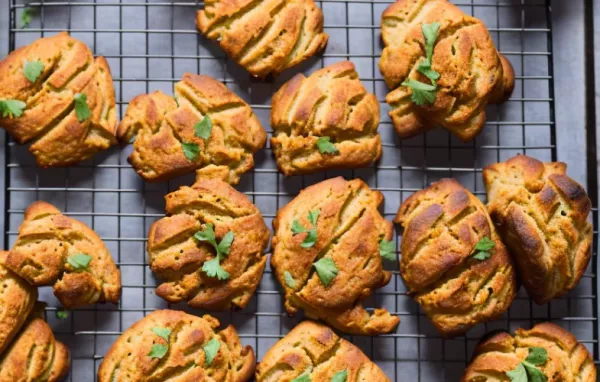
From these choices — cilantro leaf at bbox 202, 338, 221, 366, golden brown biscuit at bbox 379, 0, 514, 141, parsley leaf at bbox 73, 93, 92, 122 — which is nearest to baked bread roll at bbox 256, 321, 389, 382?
cilantro leaf at bbox 202, 338, 221, 366

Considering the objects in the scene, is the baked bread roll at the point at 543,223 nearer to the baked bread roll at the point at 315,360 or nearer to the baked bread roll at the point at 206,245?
the baked bread roll at the point at 315,360

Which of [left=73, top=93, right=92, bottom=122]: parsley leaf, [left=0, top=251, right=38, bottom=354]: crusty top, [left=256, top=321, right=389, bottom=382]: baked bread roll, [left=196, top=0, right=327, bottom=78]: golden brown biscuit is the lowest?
[left=256, top=321, right=389, bottom=382]: baked bread roll

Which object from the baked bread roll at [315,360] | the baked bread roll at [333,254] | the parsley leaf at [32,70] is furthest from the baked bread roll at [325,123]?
the parsley leaf at [32,70]

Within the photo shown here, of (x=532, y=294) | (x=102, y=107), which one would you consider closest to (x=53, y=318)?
(x=102, y=107)

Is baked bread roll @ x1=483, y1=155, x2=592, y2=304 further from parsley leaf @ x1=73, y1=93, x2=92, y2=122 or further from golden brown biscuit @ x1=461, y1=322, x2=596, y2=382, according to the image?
parsley leaf @ x1=73, y1=93, x2=92, y2=122

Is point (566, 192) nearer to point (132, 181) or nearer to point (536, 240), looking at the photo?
point (536, 240)
